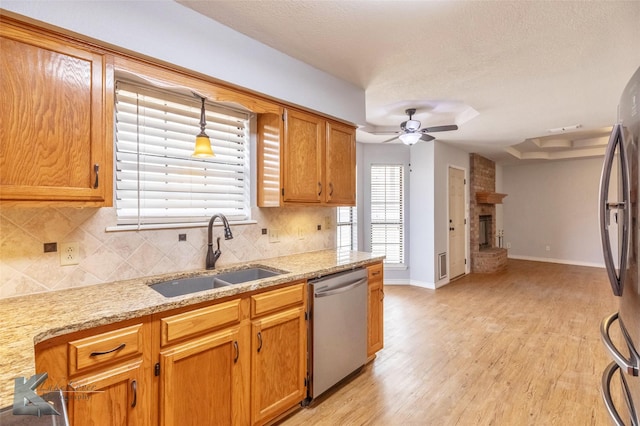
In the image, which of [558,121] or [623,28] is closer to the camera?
[623,28]

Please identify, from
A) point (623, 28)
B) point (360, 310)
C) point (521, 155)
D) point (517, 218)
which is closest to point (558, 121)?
point (623, 28)

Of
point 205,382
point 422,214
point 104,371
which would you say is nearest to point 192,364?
point 205,382

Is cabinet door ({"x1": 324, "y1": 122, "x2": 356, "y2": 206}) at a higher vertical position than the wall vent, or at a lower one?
higher

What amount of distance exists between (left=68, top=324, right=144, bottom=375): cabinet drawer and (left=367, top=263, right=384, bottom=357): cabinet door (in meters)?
1.78

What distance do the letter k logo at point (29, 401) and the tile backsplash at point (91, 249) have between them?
3.36 feet

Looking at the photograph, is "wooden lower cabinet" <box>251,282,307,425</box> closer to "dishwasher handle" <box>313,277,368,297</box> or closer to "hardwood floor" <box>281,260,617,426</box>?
"dishwasher handle" <box>313,277,368,297</box>

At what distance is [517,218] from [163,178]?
8.53 metres

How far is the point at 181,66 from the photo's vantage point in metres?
1.84

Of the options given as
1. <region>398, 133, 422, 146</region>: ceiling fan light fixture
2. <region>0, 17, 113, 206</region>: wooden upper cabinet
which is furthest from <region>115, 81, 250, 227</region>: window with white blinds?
<region>398, 133, 422, 146</region>: ceiling fan light fixture

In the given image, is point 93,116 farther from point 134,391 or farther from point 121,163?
point 134,391

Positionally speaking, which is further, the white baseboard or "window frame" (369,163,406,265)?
the white baseboard

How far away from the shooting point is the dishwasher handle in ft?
7.20

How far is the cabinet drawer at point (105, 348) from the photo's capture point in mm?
1234

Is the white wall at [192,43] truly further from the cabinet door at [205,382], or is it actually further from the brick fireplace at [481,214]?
the brick fireplace at [481,214]
